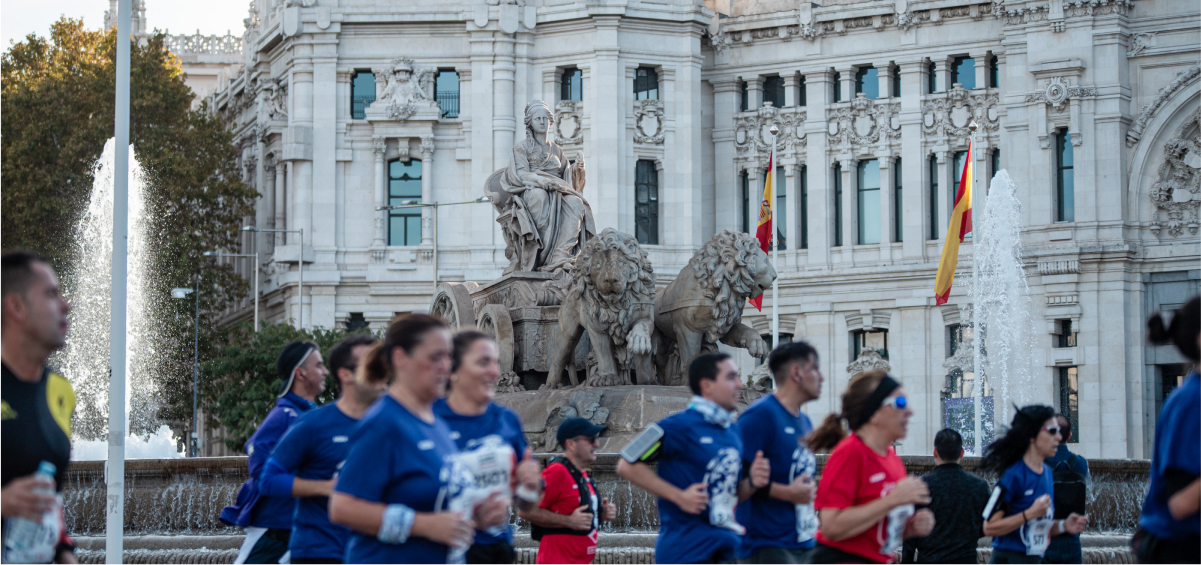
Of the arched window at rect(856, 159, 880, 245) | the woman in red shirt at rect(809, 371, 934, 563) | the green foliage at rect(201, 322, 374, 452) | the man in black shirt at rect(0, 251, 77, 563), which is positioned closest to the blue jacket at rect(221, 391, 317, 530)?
the man in black shirt at rect(0, 251, 77, 563)

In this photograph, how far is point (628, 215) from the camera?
54.8 m

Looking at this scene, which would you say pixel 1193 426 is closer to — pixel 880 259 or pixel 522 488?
pixel 522 488

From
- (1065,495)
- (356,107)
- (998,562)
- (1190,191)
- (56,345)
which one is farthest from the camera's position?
(356,107)

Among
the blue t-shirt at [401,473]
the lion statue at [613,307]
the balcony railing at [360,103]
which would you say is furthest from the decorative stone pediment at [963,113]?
the blue t-shirt at [401,473]

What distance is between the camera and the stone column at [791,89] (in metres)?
56.3

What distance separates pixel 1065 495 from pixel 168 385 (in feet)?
149

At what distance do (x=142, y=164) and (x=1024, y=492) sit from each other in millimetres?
47657

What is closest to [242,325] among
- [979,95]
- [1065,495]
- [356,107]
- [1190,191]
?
[356,107]

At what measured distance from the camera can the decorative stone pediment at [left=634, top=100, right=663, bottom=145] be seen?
55344 mm

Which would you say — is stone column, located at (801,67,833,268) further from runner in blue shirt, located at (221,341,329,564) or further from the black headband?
the black headband

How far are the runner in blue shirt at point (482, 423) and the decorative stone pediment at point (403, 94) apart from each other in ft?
164

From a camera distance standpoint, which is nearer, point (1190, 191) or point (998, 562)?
point (998, 562)

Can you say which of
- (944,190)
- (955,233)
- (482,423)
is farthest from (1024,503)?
(944,190)

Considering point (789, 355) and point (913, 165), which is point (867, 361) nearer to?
point (913, 165)
